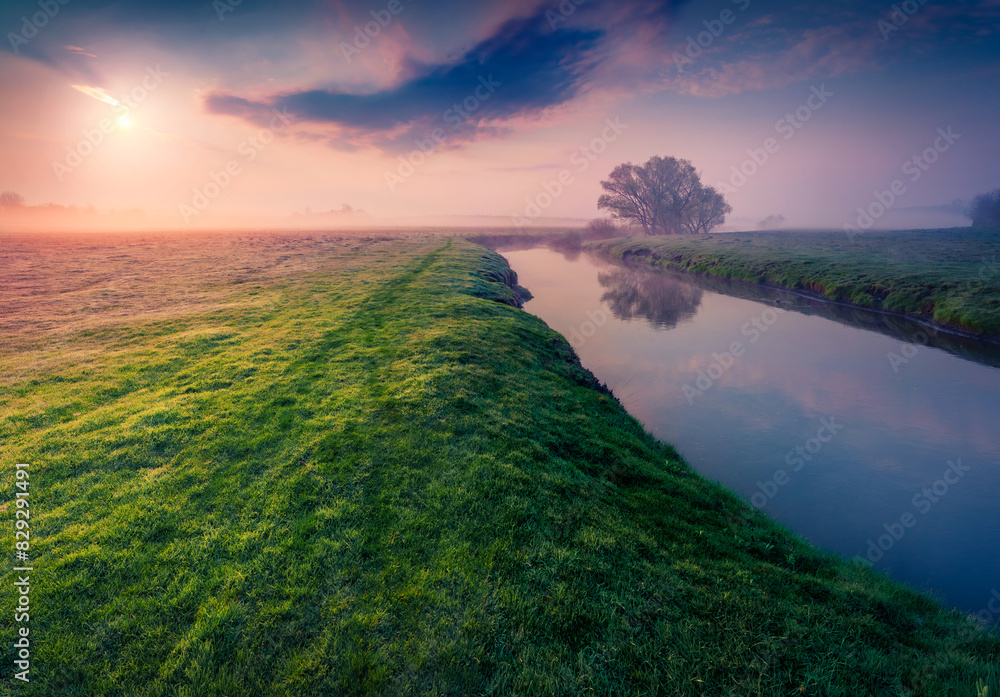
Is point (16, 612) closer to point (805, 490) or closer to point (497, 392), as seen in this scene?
point (497, 392)

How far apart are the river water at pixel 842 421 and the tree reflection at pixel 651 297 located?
1.28 meters

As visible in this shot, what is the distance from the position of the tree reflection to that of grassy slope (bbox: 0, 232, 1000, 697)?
2022cm

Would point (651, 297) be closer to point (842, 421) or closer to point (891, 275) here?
point (891, 275)

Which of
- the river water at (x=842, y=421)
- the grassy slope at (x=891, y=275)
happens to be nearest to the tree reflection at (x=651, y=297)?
the river water at (x=842, y=421)

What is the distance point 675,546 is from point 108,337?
23.6 meters

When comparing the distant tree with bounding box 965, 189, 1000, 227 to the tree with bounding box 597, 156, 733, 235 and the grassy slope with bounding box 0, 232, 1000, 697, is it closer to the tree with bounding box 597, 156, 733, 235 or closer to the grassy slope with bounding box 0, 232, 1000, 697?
the tree with bounding box 597, 156, 733, 235

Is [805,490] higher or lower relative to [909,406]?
lower

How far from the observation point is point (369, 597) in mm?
5688

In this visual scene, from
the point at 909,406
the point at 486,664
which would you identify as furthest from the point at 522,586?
the point at 909,406

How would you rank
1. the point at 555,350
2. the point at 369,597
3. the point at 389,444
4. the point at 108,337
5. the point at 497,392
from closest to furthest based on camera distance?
the point at 369,597 < the point at 389,444 < the point at 497,392 < the point at 108,337 < the point at 555,350

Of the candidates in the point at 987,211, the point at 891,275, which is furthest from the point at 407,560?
the point at 987,211

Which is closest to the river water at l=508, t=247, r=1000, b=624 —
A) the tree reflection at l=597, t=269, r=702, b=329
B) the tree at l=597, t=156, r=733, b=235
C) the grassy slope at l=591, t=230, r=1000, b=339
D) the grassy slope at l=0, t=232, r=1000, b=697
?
the tree reflection at l=597, t=269, r=702, b=329

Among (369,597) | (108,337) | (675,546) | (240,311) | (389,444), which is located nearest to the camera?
(369,597)

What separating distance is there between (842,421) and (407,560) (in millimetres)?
16592
